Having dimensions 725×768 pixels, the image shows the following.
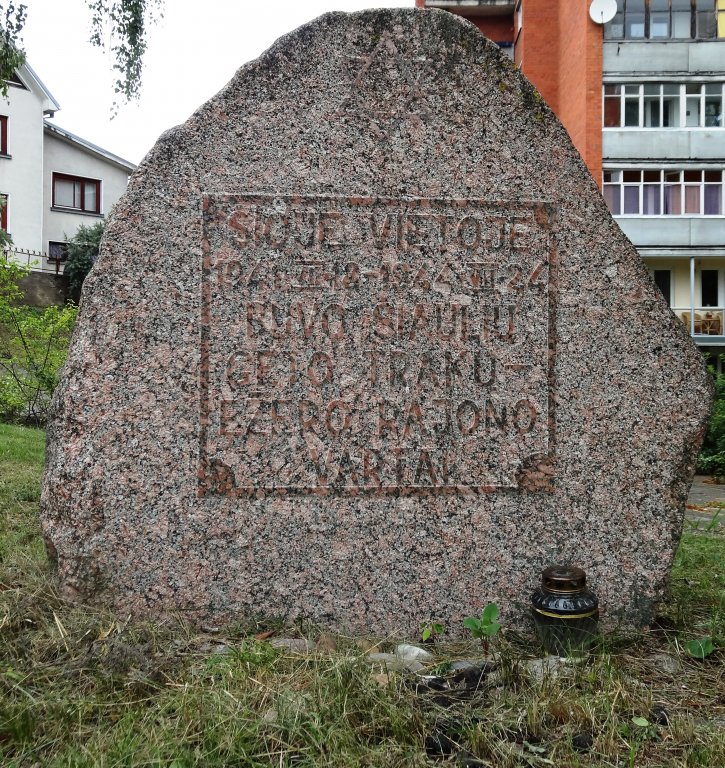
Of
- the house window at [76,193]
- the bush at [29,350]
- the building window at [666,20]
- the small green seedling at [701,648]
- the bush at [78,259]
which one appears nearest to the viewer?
the small green seedling at [701,648]

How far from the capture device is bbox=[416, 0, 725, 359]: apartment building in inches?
624

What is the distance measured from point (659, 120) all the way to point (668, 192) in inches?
60.6

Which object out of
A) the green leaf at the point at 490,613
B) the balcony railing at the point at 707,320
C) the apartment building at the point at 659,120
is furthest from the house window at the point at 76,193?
the green leaf at the point at 490,613

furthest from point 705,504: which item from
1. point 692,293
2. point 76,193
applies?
point 76,193

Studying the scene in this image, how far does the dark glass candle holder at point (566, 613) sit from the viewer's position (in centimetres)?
253

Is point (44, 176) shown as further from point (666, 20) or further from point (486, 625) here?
point (486, 625)

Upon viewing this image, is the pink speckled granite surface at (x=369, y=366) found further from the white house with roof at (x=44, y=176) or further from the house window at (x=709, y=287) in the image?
the white house with roof at (x=44, y=176)

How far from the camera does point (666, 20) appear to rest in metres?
16.0

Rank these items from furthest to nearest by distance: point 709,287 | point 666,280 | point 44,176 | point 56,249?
point 56,249, point 44,176, point 709,287, point 666,280

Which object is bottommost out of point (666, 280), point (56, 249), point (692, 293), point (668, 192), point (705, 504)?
point (705, 504)

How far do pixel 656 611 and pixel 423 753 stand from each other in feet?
4.44

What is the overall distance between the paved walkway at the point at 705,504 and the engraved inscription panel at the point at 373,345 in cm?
197

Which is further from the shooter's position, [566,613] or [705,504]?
[705,504]

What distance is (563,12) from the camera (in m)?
17.3
